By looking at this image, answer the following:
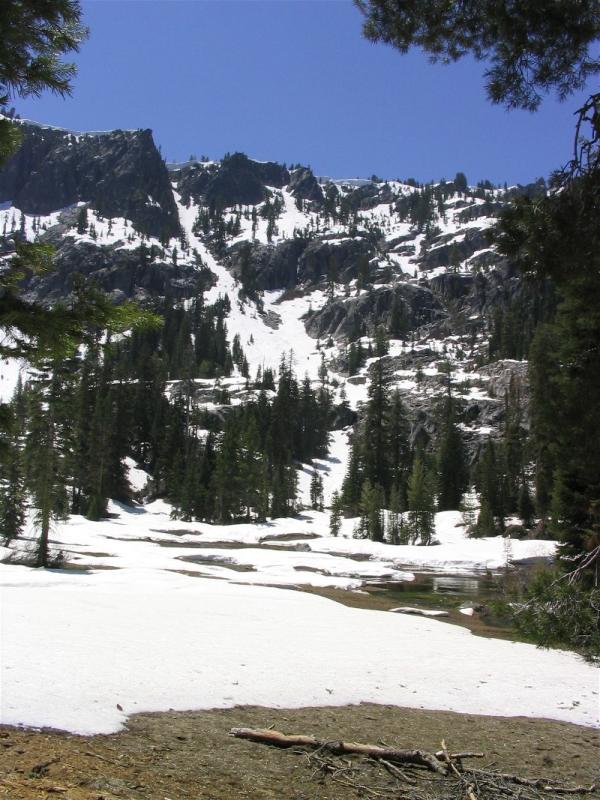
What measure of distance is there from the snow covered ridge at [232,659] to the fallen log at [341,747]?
1.53 m

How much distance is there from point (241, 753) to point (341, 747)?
116 centimetres

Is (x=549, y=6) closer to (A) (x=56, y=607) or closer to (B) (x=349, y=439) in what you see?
(A) (x=56, y=607)

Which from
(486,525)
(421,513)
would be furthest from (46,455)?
(486,525)

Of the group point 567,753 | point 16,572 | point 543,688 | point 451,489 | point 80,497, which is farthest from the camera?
point 451,489

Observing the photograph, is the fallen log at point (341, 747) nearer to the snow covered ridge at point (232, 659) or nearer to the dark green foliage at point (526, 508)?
the snow covered ridge at point (232, 659)

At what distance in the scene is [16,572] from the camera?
2039 centimetres

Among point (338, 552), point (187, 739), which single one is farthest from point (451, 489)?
point (187, 739)

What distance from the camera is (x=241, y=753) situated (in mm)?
6156

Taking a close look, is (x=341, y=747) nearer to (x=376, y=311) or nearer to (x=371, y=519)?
(x=371, y=519)

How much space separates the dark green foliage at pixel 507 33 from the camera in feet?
18.1

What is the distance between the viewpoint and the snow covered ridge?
754cm

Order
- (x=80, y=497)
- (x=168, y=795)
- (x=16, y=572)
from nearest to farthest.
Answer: (x=168, y=795) → (x=16, y=572) → (x=80, y=497)

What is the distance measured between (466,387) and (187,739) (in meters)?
116

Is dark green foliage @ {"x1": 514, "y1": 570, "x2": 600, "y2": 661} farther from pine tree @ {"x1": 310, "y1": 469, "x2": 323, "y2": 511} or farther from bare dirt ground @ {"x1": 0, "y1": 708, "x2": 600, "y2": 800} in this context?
pine tree @ {"x1": 310, "y1": 469, "x2": 323, "y2": 511}
